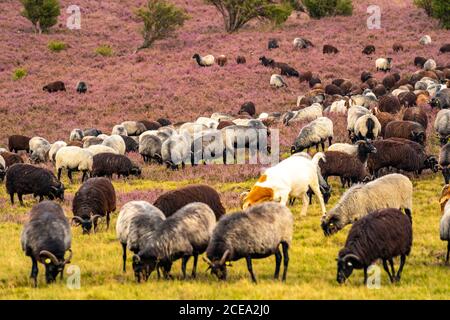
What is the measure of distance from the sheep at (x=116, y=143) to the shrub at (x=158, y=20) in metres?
30.9

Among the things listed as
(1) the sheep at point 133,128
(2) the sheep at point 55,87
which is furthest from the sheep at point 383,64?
(2) the sheep at point 55,87

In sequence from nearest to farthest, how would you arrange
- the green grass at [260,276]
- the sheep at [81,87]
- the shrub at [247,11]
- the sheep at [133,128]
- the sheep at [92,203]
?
the green grass at [260,276], the sheep at [92,203], the sheep at [133,128], the sheep at [81,87], the shrub at [247,11]

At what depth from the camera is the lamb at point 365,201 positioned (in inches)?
598

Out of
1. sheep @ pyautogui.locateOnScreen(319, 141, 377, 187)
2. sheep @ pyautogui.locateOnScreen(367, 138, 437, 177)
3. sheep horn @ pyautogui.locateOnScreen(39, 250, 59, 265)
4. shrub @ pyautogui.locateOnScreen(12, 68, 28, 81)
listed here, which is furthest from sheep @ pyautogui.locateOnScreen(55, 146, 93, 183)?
shrub @ pyautogui.locateOnScreen(12, 68, 28, 81)

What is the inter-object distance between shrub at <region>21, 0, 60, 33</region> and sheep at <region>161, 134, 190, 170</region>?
129 ft

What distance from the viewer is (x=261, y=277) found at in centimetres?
1285

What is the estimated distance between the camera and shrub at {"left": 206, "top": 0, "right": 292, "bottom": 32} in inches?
2463

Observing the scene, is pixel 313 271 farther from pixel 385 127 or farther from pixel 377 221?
pixel 385 127

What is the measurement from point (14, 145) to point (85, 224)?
18379 millimetres

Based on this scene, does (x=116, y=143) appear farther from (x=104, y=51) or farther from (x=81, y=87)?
(x=104, y=51)

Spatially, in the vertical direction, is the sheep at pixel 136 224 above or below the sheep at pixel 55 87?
below

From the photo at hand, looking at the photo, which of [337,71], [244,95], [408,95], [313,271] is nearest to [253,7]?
[337,71]

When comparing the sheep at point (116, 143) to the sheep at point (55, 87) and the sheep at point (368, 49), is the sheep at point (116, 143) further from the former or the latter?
the sheep at point (368, 49)

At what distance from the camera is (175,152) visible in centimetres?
2728
